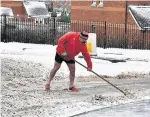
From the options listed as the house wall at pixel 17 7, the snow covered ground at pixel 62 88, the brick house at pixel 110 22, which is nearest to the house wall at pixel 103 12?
the brick house at pixel 110 22

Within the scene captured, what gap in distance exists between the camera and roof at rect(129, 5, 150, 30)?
30856mm

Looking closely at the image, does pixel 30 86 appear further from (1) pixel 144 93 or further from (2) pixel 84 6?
(2) pixel 84 6

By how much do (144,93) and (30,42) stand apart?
51.3 feet

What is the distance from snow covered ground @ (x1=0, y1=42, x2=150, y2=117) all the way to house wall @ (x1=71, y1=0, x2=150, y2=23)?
19.0 m

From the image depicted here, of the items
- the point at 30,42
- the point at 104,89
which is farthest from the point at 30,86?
the point at 30,42

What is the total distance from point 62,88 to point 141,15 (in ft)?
72.9

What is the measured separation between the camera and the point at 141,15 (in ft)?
106

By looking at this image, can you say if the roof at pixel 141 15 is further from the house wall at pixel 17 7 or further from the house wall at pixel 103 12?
the house wall at pixel 17 7

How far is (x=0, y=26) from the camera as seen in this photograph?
25.6 meters

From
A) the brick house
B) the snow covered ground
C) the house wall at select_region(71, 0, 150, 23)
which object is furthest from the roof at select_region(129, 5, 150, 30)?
the snow covered ground

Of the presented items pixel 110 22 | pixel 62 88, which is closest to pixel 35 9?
pixel 110 22

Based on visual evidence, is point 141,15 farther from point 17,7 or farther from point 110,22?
point 17,7

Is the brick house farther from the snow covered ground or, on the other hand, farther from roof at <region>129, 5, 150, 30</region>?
the snow covered ground

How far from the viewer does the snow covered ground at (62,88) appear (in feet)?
28.7
